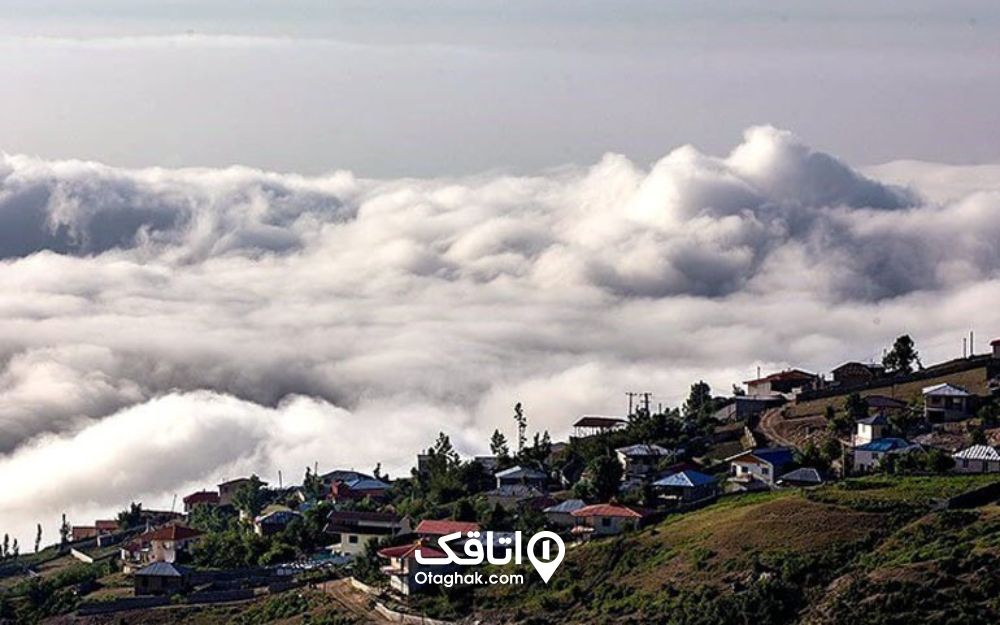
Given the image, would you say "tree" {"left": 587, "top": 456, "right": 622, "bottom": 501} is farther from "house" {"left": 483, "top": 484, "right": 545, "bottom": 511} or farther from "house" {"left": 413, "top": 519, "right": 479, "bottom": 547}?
"house" {"left": 413, "top": 519, "right": 479, "bottom": 547}

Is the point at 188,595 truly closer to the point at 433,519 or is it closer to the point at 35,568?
the point at 433,519

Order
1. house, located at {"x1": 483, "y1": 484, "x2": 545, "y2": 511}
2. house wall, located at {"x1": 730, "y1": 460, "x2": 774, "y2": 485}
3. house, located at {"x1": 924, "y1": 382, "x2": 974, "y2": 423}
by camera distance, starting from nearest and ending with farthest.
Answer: house wall, located at {"x1": 730, "y1": 460, "x2": 774, "y2": 485} → house, located at {"x1": 483, "y1": 484, "x2": 545, "y2": 511} → house, located at {"x1": 924, "y1": 382, "x2": 974, "y2": 423}

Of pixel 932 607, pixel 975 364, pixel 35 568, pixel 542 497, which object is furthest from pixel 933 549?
pixel 35 568

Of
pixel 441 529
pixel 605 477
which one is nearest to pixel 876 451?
pixel 605 477

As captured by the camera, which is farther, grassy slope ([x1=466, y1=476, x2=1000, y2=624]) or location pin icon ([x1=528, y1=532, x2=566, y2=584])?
location pin icon ([x1=528, y1=532, x2=566, y2=584])

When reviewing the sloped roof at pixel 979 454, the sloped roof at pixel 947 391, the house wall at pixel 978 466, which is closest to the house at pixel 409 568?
the house wall at pixel 978 466

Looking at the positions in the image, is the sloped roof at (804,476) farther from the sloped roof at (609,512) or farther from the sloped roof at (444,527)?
the sloped roof at (444,527)

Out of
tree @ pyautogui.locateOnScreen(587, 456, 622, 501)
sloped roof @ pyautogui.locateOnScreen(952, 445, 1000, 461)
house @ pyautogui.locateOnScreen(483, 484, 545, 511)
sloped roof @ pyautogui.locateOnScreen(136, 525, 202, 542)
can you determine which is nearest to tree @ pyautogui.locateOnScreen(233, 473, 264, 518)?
sloped roof @ pyautogui.locateOnScreen(136, 525, 202, 542)
